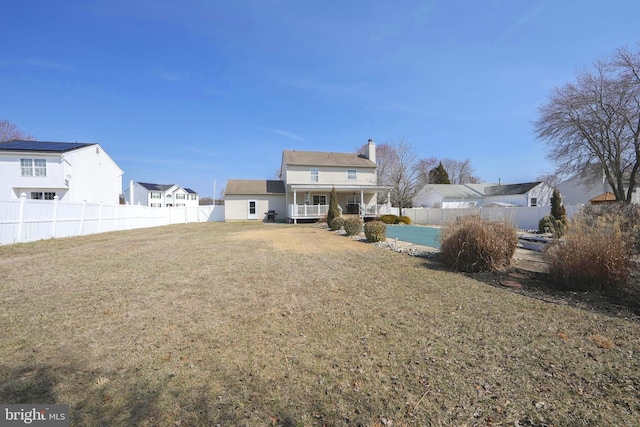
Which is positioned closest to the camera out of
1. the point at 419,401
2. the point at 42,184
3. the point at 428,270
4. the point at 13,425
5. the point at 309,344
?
the point at 13,425

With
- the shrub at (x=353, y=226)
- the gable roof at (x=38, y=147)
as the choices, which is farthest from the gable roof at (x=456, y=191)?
the gable roof at (x=38, y=147)

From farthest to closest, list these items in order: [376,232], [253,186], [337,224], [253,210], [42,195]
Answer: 1. [253,186]
2. [253,210]
3. [42,195]
4. [337,224]
5. [376,232]

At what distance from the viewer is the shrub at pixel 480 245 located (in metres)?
6.68

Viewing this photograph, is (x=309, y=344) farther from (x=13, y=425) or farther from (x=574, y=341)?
(x=574, y=341)

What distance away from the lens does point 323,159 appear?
28906mm

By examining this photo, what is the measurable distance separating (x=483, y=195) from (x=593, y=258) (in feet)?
124

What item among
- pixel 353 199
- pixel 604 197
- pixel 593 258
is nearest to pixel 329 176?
pixel 353 199

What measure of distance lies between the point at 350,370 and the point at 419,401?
2.11 feet

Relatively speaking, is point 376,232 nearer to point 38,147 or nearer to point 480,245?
point 480,245

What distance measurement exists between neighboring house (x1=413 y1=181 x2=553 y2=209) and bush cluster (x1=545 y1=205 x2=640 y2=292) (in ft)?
97.1

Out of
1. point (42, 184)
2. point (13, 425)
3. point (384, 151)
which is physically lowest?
point (13, 425)

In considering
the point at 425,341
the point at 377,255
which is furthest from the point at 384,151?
the point at 425,341

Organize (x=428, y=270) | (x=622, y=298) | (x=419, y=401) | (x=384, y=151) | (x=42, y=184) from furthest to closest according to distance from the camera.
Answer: (x=384, y=151)
(x=42, y=184)
(x=428, y=270)
(x=622, y=298)
(x=419, y=401)

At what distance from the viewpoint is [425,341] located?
325 centimetres
